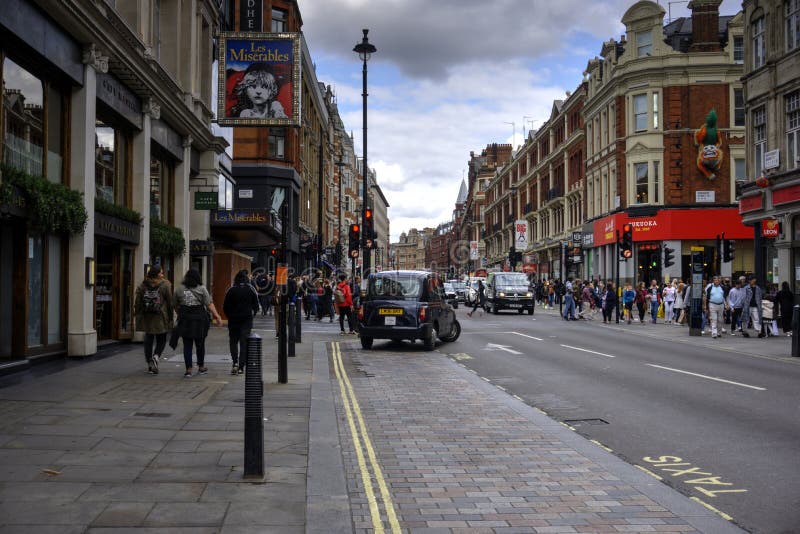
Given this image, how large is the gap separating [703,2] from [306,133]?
91.4 ft

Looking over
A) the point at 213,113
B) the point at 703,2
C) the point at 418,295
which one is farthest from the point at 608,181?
the point at 418,295

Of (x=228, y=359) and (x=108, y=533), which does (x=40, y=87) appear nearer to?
(x=228, y=359)

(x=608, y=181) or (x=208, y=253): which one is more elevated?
(x=608, y=181)

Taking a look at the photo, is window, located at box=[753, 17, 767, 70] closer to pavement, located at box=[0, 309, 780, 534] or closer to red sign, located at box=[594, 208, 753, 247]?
red sign, located at box=[594, 208, 753, 247]

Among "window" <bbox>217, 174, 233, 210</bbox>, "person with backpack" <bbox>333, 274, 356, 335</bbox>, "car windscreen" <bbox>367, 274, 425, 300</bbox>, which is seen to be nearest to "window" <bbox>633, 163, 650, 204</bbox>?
"window" <bbox>217, 174, 233, 210</bbox>

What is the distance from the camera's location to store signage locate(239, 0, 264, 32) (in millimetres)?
37094

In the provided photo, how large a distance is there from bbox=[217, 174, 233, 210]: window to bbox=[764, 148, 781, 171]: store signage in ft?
68.3

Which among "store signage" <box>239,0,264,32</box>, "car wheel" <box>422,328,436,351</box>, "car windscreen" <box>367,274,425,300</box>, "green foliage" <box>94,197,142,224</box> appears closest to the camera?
"green foliage" <box>94,197,142,224</box>

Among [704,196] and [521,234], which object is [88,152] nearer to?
[704,196]

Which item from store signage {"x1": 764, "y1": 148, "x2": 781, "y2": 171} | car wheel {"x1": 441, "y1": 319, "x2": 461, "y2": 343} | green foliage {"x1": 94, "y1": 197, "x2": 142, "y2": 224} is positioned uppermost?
store signage {"x1": 764, "y1": 148, "x2": 781, "y2": 171}

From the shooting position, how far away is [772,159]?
92.2 ft

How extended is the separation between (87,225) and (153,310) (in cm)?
332

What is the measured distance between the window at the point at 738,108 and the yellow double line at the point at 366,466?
38934mm

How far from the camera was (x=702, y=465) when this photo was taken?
6695 millimetres
